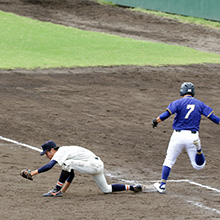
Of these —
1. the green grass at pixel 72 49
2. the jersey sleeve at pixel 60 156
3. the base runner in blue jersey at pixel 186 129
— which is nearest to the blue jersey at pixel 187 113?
the base runner in blue jersey at pixel 186 129

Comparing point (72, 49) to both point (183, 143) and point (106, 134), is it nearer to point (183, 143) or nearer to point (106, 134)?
point (106, 134)

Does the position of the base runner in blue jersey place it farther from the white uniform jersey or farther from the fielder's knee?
the white uniform jersey

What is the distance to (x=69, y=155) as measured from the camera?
9.52m

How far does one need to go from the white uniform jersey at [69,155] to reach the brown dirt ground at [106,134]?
71 centimetres

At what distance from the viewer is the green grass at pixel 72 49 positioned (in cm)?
2427

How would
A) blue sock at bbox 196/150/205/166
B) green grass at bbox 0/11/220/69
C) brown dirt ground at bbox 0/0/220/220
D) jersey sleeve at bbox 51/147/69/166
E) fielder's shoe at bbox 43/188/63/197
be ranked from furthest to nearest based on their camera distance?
green grass at bbox 0/11/220/69
blue sock at bbox 196/150/205/166
fielder's shoe at bbox 43/188/63/197
jersey sleeve at bbox 51/147/69/166
brown dirt ground at bbox 0/0/220/220

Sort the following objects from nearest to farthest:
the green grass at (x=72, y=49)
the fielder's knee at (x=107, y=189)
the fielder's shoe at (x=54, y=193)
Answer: the fielder's shoe at (x=54, y=193) → the fielder's knee at (x=107, y=189) → the green grass at (x=72, y=49)

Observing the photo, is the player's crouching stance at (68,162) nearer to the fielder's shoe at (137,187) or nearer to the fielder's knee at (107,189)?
the fielder's knee at (107,189)

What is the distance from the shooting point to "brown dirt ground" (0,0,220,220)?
916 cm

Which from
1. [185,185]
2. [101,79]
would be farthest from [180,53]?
[185,185]

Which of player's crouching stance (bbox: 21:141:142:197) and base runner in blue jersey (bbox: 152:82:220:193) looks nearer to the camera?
player's crouching stance (bbox: 21:141:142:197)

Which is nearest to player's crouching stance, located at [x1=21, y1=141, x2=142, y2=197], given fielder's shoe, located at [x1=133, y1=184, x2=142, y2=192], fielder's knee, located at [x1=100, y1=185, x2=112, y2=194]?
fielder's knee, located at [x1=100, y1=185, x2=112, y2=194]

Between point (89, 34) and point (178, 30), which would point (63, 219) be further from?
point (178, 30)

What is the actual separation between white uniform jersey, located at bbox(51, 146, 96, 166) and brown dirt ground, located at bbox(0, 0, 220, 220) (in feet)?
2.34
